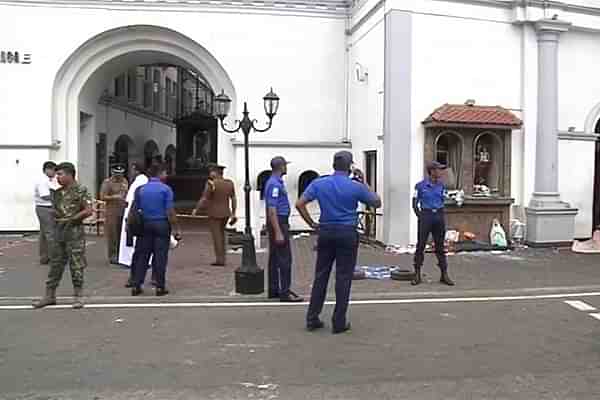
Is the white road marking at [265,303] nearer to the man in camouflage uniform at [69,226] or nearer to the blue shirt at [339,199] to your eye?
the man in camouflage uniform at [69,226]

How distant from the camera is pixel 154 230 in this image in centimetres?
862

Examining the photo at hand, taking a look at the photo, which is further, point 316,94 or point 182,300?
point 316,94

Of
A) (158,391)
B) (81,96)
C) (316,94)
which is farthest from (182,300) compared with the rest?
(81,96)

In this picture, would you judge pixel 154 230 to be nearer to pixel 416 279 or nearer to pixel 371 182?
pixel 416 279

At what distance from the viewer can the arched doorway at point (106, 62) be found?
16.3m

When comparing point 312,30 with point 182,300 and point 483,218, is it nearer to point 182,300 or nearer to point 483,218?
point 483,218

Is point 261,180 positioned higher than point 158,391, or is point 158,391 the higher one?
point 261,180

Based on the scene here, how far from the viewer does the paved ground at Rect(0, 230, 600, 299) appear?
30.1 ft

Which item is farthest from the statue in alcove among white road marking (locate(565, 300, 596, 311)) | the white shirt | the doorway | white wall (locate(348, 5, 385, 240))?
white road marking (locate(565, 300, 596, 311))

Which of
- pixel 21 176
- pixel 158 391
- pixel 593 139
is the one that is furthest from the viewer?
pixel 21 176

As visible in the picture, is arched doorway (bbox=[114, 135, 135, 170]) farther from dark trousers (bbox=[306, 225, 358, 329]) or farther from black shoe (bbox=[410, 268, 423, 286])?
dark trousers (bbox=[306, 225, 358, 329])

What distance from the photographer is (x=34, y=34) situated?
52.0ft

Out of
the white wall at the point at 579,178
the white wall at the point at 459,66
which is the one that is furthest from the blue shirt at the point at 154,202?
the white wall at the point at 579,178

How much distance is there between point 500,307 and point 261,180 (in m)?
9.18
